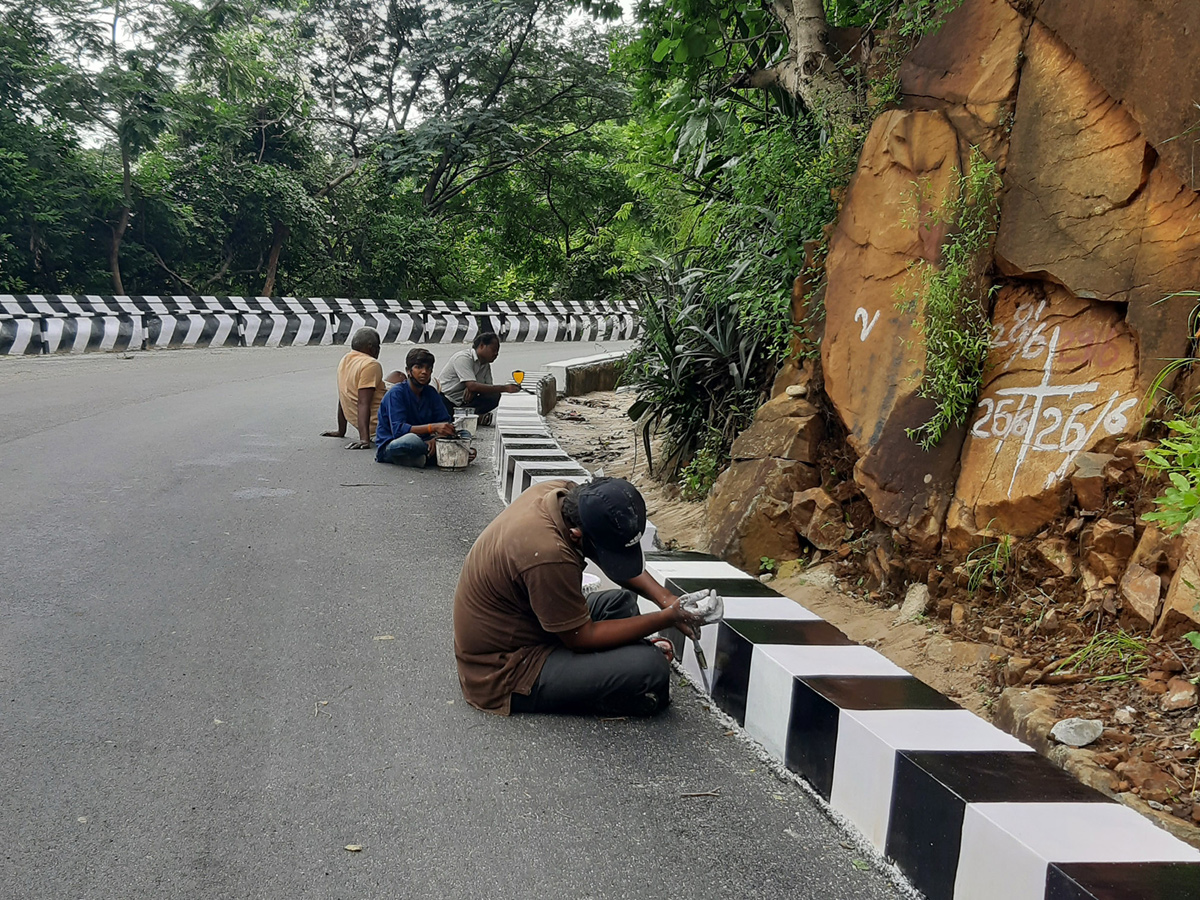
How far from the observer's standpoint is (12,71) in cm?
1819

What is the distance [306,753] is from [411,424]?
5.90 metres

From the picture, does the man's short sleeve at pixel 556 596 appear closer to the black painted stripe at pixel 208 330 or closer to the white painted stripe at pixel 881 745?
the white painted stripe at pixel 881 745

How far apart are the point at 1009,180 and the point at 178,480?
20.2ft

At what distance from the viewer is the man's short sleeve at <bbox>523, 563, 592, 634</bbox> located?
11.9ft

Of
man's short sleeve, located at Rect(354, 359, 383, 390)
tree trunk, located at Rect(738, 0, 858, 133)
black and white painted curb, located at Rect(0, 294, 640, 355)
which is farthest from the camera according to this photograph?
black and white painted curb, located at Rect(0, 294, 640, 355)

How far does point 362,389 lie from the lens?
9.55 meters

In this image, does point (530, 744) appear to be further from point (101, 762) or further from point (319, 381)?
point (319, 381)

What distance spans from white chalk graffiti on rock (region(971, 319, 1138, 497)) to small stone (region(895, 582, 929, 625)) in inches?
24.4

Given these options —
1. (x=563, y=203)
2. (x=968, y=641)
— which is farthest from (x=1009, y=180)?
(x=563, y=203)

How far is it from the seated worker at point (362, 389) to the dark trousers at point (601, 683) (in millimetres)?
6150

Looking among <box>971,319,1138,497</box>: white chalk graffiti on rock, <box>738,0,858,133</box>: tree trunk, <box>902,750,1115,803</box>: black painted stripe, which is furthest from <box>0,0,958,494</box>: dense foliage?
<box>902,750,1115,803</box>: black painted stripe

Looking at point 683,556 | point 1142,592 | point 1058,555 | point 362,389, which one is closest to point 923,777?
point 1142,592

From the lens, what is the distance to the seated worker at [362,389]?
9570mm

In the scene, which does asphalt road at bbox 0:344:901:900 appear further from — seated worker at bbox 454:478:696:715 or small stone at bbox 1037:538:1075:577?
small stone at bbox 1037:538:1075:577
